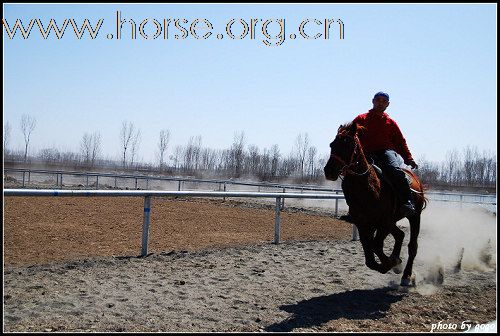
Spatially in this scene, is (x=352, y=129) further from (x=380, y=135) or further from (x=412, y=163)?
(x=412, y=163)

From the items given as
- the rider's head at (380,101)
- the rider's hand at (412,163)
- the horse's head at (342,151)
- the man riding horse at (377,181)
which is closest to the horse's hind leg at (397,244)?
the man riding horse at (377,181)

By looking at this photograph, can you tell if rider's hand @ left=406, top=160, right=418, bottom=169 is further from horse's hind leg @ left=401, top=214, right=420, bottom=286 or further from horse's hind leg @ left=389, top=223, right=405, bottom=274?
horse's hind leg @ left=389, top=223, right=405, bottom=274

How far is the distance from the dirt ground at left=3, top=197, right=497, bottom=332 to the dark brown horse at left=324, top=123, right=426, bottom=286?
651 millimetres

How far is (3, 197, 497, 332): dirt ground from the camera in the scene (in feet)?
15.5

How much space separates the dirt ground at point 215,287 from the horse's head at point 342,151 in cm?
163

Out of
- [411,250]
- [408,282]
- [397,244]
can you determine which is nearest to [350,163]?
[397,244]

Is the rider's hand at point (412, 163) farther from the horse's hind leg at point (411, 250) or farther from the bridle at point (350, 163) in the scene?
the bridle at point (350, 163)

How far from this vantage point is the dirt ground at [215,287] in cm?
473

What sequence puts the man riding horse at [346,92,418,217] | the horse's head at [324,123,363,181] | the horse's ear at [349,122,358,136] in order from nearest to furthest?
the horse's head at [324,123,363,181] → the horse's ear at [349,122,358,136] → the man riding horse at [346,92,418,217]

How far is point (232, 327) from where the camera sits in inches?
179

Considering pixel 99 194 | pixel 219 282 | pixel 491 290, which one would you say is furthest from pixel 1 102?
pixel 491 290

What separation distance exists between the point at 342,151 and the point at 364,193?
0.71m

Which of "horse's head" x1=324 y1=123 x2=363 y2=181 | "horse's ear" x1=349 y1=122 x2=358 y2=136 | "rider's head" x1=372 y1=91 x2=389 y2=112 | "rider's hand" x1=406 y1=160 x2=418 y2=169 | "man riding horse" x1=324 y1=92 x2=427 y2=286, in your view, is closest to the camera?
"horse's head" x1=324 y1=123 x2=363 y2=181

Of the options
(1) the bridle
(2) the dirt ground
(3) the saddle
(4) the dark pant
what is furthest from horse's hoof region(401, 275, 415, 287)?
(1) the bridle
